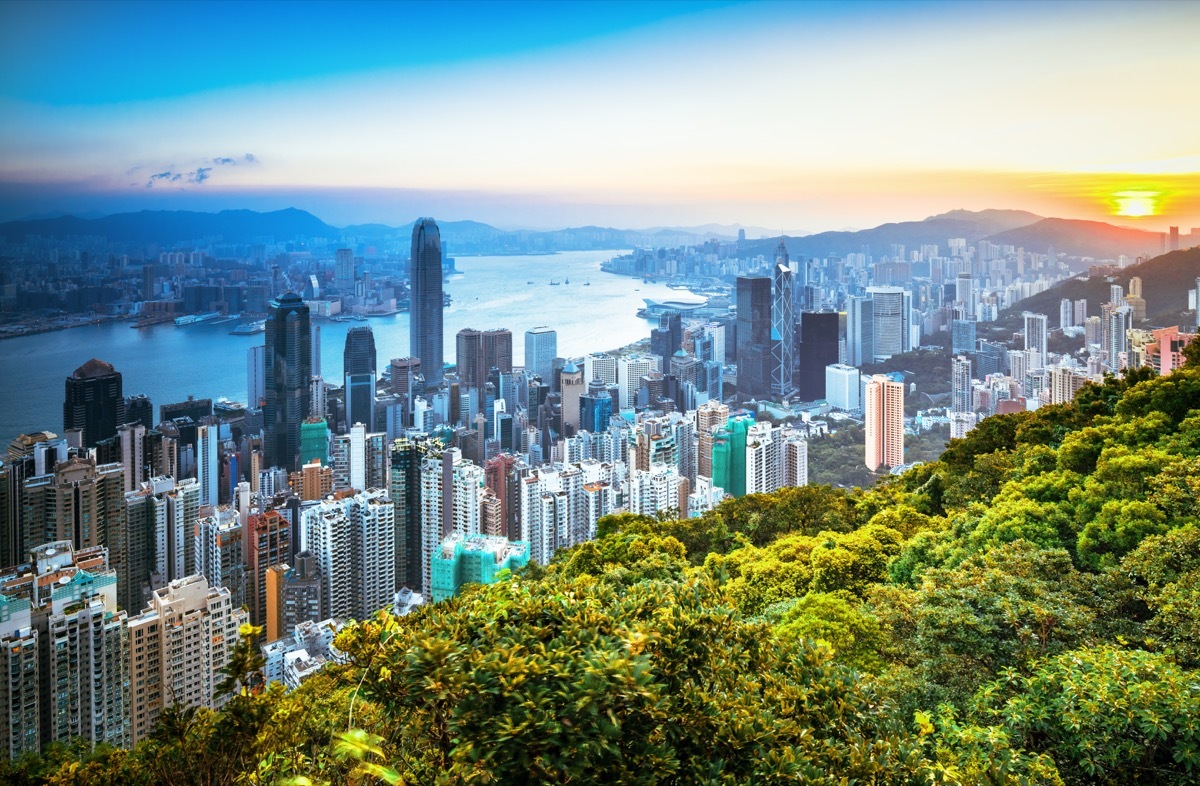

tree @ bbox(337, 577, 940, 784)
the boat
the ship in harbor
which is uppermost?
the ship in harbor

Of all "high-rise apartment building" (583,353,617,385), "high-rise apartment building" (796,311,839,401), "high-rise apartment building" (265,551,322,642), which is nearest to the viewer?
"high-rise apartment building" (265,551,322,642)

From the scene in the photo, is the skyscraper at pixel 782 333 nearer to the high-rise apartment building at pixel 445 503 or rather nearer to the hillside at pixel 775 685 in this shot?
the high-rise apartment building at pixel 445 503

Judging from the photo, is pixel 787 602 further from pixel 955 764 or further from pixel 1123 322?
A: pixel 1123 322

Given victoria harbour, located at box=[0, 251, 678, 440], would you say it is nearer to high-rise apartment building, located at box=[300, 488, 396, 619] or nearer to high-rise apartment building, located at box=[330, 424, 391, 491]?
high-rise apartment building, located at box=[330, 424, 391, 491]

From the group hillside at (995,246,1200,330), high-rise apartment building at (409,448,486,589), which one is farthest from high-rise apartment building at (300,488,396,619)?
hillside at (995,246,1200,330)

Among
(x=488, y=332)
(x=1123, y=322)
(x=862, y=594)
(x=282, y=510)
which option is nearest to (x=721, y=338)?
(x=488, y=332)

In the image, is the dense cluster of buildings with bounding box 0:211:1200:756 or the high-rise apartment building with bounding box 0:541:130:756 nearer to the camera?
the high-rise apartment building with bounding box 0:541:130:756

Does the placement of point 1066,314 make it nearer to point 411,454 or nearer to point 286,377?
point 411,454
